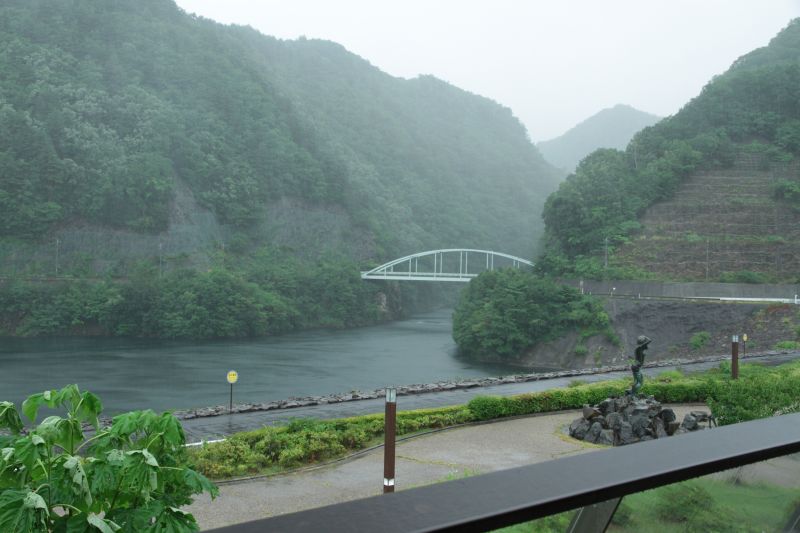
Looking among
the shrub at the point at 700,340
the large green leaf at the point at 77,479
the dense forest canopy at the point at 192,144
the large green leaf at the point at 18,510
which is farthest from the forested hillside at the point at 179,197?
the large green leaf at the point at 18,510

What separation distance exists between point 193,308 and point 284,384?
1593 cm

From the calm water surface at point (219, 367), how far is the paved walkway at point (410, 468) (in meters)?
12.3

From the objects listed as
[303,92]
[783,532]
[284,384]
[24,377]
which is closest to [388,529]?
[783,532]

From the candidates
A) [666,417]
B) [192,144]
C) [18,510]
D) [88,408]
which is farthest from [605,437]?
[192,144]

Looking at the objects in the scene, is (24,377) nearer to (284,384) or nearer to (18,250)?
(284,384)

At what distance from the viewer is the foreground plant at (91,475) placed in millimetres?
2006

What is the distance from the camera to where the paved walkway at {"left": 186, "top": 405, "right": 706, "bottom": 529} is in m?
7.43

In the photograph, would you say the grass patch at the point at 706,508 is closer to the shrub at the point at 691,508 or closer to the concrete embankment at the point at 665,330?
the shrub at the point at 691,508

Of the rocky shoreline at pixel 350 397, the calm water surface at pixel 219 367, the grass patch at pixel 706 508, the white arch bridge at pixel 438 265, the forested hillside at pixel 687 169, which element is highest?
the forested hillside at pixel 687 169

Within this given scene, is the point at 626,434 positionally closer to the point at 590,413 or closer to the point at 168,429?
the point at 590,413

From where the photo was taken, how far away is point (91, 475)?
7.50 feet

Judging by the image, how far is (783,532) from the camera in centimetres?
123

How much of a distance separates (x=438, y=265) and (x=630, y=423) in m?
59.9

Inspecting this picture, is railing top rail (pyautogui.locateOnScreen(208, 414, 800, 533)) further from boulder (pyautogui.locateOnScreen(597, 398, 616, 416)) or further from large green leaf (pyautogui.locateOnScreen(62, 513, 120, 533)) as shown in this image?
boulder (pyautogui.locateOnScreen(597, 398, 616, 416))
